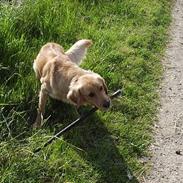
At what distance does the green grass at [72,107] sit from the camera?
495 cm

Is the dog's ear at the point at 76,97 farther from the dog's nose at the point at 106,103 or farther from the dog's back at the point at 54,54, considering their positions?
the dog's back at the point at 54,54

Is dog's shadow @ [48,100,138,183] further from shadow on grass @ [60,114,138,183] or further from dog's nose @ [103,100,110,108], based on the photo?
dog's nose @ [103,100,110,108]

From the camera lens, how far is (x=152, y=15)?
8.80m

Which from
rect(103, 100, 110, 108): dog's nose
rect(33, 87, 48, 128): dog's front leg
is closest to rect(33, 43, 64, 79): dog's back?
rect(33, 87, 48, 128): dog's front leg

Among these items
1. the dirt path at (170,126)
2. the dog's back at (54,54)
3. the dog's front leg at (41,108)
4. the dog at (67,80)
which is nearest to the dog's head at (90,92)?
the dog at (67,80)

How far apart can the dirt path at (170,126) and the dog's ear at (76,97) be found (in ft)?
3.53

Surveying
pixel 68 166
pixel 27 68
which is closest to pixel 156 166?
pixel 68 166

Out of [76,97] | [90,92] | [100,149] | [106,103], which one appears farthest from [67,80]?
[100,149]

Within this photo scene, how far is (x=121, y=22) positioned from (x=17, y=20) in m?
2.12

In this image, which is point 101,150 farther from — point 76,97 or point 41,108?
point 41,108

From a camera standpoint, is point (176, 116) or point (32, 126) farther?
point (176, 116)

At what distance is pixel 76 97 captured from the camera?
524 cm

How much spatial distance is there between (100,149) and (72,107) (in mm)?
695

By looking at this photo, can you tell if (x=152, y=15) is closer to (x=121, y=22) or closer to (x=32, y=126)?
(x=121, y=22)
